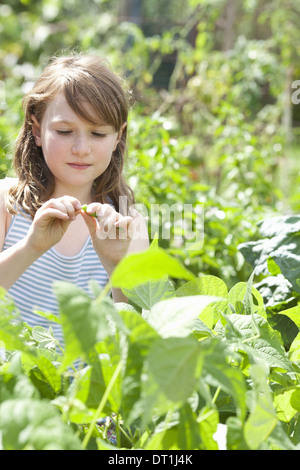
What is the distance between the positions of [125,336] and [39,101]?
113 cm

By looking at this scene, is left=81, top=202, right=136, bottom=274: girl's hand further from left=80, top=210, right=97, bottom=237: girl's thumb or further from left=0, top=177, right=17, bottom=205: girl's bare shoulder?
left=0, top=177, right=17, bottom=205: girl's bare shoulder

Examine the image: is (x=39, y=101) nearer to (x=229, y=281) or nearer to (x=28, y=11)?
(x=229, y=281)

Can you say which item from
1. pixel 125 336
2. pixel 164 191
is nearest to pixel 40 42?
pixel 164 191

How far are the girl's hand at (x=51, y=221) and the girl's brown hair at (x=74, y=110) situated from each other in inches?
17.7

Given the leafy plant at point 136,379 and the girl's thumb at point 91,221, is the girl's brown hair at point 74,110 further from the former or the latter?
the leafy plant at point 136,379

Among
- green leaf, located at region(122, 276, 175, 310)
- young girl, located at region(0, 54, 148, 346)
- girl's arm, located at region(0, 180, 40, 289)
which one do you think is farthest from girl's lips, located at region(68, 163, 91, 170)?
green leaf, located at region(122, 276, 175, 310)

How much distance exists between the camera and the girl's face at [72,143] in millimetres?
1379

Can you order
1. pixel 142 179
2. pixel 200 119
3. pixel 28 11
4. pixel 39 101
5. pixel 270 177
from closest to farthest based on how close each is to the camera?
pixel 39 101 → pixel 142 179 → pixel 270 177 → pixel 200 119 → pixel 28 11

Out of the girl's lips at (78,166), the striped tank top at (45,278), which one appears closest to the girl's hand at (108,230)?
the girl's lips at (78,166)

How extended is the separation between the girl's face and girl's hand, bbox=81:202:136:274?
27cm

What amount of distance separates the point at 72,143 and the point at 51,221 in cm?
44

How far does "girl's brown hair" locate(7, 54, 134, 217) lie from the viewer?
142 cm

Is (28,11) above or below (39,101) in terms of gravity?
above

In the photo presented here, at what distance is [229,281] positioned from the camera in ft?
6.16
